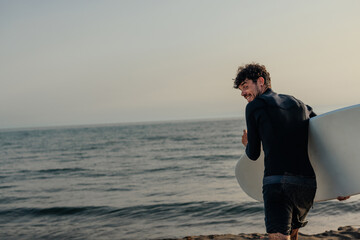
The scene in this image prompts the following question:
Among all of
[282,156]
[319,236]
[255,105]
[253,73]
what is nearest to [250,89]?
[253,73]

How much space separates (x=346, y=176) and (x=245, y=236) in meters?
2.68

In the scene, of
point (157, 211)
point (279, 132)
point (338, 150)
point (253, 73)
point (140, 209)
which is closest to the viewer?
point (279, 132)

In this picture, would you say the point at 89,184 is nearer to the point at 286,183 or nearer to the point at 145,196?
the point at 145,196

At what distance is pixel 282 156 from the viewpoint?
2232 millimetres

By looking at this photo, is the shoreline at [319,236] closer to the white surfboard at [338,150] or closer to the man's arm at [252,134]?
the white surfboard at [338,150]

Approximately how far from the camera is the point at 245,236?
16.8 ft

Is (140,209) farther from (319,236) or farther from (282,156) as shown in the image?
(282,156)

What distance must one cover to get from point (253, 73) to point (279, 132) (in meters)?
0.44

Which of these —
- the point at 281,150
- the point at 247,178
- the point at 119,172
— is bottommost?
the point at 119,172

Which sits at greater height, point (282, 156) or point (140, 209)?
point (282, 156)

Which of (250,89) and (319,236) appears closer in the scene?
(250,89)

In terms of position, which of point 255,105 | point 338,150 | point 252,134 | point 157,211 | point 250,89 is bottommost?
point 157,211

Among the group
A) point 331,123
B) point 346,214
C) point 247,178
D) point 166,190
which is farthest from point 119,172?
point 331,123

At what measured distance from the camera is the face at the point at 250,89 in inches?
95.5
